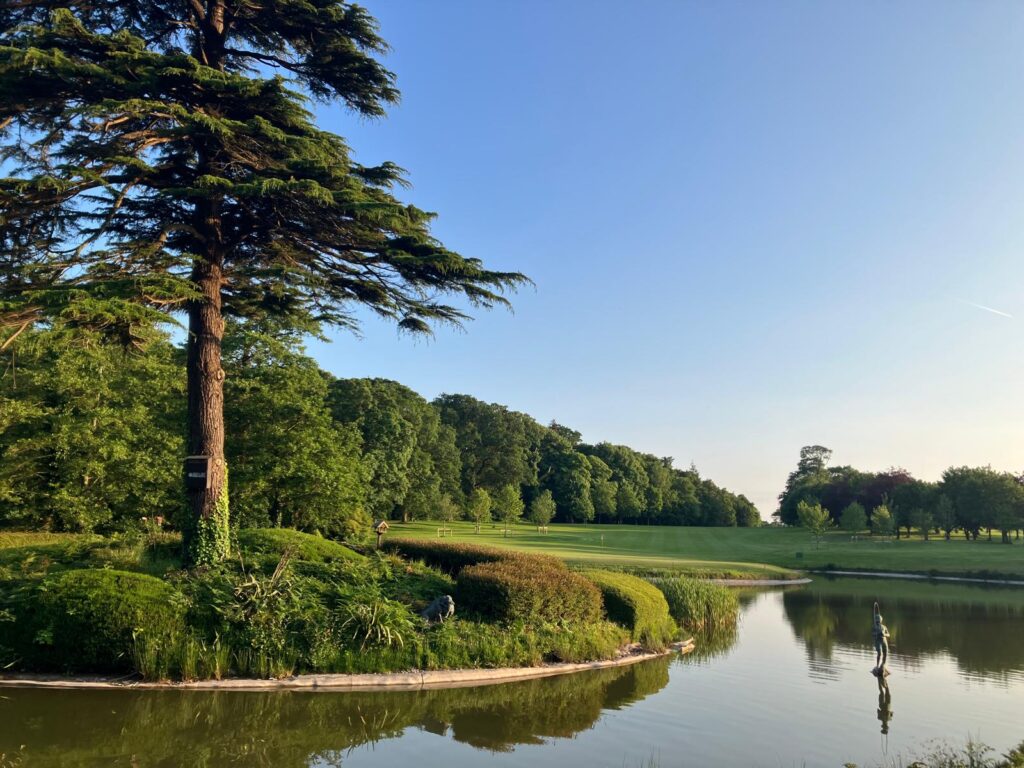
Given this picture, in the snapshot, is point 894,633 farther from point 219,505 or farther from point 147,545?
point 147,545

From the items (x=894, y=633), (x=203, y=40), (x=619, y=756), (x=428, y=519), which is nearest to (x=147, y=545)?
(x=203, y=40)

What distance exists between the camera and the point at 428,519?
7225cm

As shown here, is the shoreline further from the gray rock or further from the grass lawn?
the gray rock

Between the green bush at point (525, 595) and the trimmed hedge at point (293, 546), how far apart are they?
3.62 meters

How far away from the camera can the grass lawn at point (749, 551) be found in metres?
39.8

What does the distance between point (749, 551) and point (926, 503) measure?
89.3 feet

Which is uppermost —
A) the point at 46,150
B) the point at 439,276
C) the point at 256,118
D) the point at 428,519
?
the point at 256,118

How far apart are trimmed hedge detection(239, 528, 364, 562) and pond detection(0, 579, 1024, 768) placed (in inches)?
220

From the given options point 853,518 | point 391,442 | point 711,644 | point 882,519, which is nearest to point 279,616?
point 711,644

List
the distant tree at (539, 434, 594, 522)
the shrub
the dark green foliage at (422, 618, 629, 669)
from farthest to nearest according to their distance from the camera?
the distant tree at (539, 434, 594, 522) → the shrub → the dark green foliage at (422, 618, 629, 669)

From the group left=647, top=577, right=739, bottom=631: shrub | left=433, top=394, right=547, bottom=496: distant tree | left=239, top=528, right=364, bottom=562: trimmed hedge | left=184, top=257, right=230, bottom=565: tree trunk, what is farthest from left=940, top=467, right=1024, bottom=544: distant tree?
left=184, top=257, right=230, bottom=565: tree trunk

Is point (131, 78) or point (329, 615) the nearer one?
point (329, 615)

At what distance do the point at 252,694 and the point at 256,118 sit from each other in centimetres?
971

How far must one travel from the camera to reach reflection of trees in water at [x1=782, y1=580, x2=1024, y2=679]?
51.0ft
